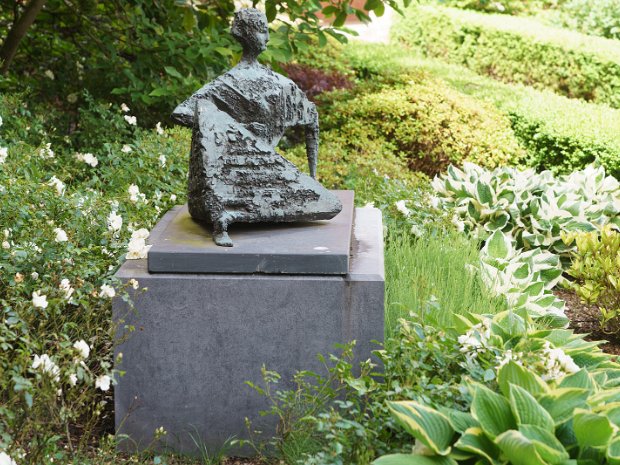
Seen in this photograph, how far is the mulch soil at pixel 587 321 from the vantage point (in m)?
4.76

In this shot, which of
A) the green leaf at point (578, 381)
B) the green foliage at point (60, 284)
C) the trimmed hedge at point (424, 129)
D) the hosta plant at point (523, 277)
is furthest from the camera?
the trimmed hedge at point (424, 129)

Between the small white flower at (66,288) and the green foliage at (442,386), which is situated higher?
the small white flower at (66,288)

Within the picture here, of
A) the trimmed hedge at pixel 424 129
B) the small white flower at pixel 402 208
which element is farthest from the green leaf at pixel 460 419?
the trimmed hedge at pixel 424 129

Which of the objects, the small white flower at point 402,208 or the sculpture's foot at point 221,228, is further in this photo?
the small white flower at point 402,208

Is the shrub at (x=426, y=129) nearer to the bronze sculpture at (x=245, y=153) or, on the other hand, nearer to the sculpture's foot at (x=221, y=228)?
the bronze sculpture at (x=245, y=153)

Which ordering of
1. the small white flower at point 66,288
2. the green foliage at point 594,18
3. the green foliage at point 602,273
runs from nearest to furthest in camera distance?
the small white flower at point 66,288
the green foliage at point 602,273
the green foliage at point 594,18

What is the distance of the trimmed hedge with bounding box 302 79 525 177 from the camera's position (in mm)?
7660

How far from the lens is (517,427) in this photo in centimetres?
260

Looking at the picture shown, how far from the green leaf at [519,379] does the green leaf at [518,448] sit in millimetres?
298

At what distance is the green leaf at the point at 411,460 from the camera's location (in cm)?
251

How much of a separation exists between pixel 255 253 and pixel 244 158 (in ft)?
1.52

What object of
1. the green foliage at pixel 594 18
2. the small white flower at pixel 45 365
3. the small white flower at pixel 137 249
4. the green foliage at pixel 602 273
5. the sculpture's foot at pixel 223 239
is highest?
the green foliage at pixel 594 18

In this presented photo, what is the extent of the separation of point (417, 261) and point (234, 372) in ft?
4.68

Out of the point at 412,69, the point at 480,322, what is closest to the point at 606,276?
the point at 480,322
